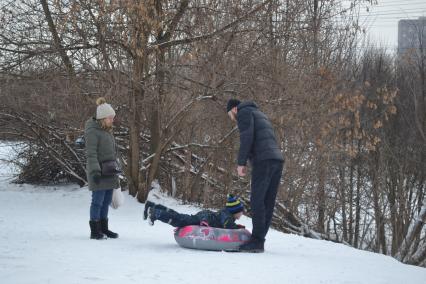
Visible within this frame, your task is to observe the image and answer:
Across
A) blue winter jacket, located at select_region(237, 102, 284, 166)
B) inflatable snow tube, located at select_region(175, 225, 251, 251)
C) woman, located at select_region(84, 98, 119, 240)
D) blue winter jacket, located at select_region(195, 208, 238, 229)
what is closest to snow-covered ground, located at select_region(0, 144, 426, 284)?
inflatable snow tube, located at select_region(175, 225, 251, 251)

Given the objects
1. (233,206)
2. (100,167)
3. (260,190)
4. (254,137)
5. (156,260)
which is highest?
(254,137)

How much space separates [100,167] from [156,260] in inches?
70.8

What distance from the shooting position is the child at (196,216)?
6.36m

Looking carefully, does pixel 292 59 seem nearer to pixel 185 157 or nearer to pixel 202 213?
pixel 185 157

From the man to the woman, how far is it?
165 centimetres

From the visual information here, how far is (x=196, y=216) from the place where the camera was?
6.52m

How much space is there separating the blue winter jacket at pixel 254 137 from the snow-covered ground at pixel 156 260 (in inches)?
43.2

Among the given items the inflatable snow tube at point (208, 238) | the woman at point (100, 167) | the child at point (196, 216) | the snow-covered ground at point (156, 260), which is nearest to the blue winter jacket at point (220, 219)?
the child at point (196, 216)

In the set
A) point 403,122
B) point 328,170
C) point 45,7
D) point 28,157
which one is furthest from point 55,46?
point 403,122

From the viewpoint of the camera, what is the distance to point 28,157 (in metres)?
13.9

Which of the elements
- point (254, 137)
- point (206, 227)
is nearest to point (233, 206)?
point (206, 227)

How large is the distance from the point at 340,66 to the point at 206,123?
23.0 ft

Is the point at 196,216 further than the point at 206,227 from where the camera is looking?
Yes

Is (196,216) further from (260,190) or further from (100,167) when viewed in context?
(100,167)
